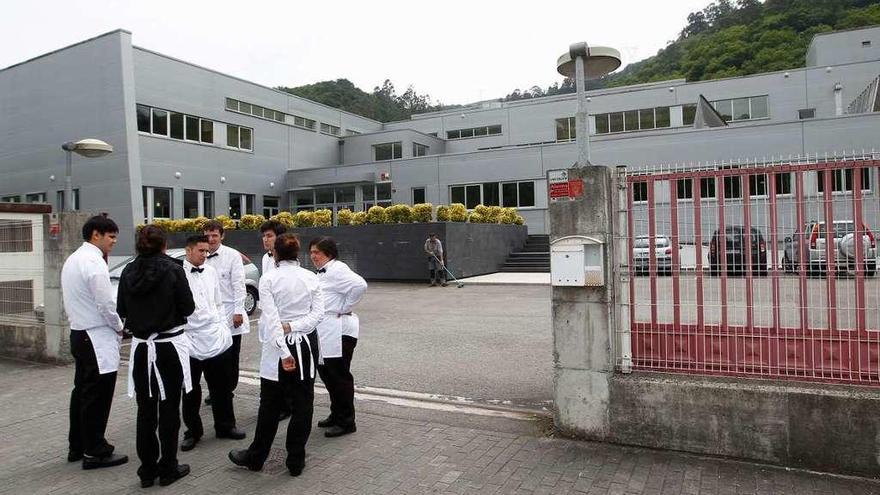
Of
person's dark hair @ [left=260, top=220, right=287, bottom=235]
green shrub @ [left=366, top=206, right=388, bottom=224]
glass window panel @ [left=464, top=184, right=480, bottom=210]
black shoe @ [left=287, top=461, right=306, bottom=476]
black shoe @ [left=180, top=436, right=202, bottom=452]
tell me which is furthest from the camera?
glass window panel @ [left=464, top=184, right=480, bottom=210]

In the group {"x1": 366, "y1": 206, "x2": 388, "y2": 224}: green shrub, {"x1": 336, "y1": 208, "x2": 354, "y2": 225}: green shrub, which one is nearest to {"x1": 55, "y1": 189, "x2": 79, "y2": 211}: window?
{"x1": 336, "y1": 208, "x2": 354, "y2": 225}: green shrub

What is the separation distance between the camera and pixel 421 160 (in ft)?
96.9

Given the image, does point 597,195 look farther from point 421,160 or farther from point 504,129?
point 504,129

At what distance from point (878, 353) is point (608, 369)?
6.14ft

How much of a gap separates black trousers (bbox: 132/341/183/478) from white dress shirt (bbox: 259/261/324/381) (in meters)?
0.64

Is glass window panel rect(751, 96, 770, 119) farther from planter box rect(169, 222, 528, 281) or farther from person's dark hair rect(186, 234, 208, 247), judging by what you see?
person's dark hair rect(186, 234, 208, 247)

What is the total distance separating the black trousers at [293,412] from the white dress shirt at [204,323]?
3.03ft

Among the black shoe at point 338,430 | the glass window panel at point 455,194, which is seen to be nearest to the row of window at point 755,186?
the black shoe at point 338,430

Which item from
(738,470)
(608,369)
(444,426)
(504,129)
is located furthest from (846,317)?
(504,129)

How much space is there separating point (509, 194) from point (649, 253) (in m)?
23.6

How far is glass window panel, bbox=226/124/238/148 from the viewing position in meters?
29.4

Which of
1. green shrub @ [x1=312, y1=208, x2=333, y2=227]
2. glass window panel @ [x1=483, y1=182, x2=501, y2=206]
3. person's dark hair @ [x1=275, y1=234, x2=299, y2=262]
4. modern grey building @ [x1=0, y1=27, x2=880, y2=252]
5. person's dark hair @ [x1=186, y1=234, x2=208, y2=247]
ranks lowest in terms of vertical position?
person's dark hair @ [x1=275, y1=234, x2=299, y2=262]

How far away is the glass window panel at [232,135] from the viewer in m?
29.4

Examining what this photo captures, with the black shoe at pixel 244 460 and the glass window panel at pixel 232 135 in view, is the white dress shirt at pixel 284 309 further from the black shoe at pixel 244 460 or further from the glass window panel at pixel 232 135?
the glass window panel at pixel 232 135
